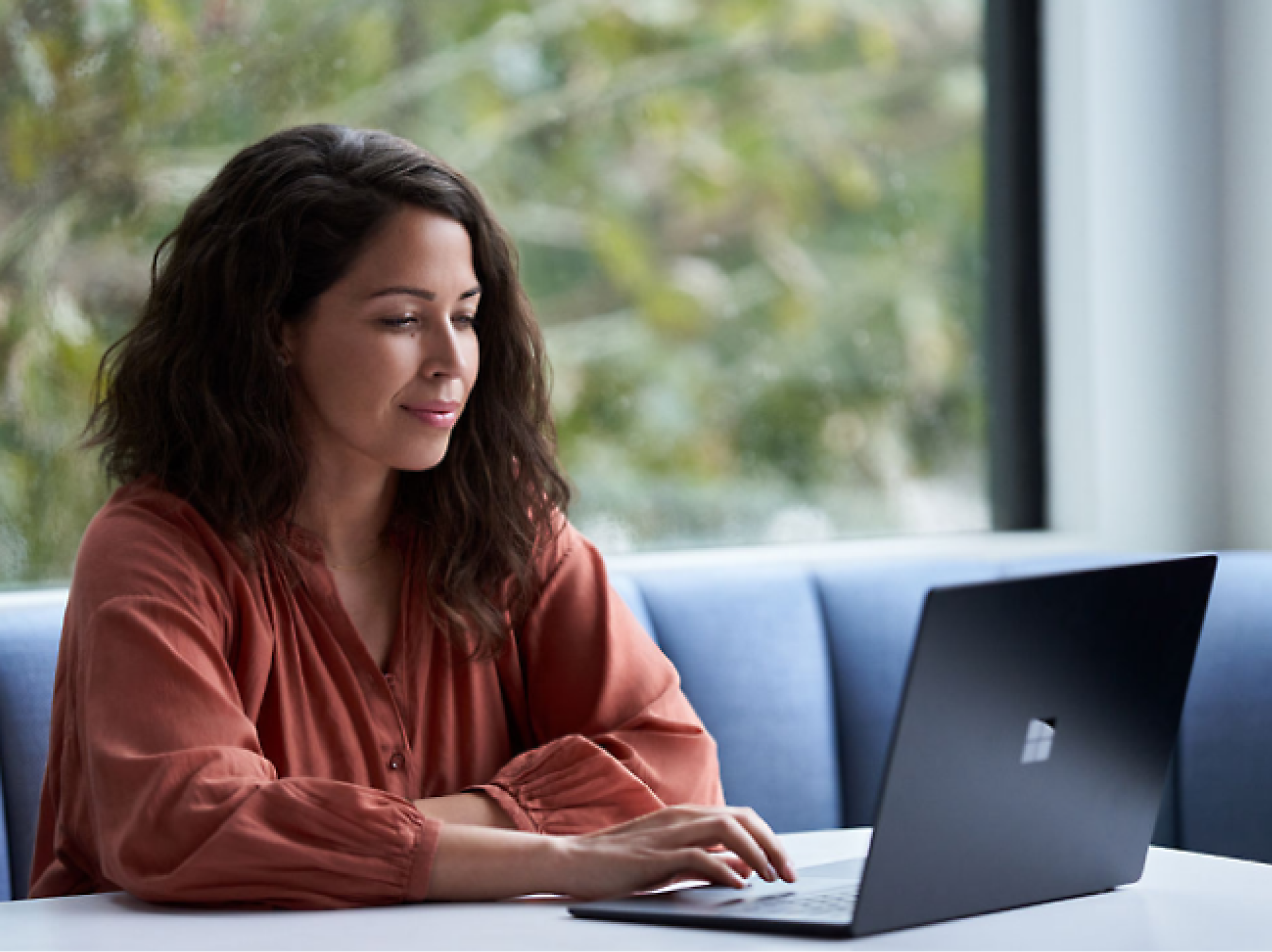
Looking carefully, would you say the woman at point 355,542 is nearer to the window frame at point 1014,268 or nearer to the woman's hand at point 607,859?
the woman's hand at point 607,859

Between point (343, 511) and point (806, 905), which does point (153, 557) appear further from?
point (806, 905)

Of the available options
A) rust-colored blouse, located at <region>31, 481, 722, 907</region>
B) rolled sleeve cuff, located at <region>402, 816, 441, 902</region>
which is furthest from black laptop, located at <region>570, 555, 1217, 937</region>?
rust-colored blouse, located at <region>31, 481, 722, 907</region>

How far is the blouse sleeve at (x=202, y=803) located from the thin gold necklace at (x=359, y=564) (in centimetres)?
26

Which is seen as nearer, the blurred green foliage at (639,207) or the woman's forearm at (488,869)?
the woman's forearm at (488,869)

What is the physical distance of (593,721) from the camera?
1.60m

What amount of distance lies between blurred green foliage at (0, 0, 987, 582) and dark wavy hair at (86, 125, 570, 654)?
587 millimetres

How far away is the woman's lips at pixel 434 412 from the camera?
161 cm

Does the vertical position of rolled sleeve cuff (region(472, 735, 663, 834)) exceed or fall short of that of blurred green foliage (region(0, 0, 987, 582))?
it falls short

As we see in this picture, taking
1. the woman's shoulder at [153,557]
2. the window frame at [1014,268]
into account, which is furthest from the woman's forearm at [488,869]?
the window frame at [1014,268]

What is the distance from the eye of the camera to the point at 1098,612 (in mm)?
1093

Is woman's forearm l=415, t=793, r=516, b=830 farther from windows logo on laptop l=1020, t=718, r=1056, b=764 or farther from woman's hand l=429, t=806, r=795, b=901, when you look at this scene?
windows logo on laptop l=1020, t=718, r=1056, b=764

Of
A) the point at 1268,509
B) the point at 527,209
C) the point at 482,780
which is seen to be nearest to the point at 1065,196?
the point at 1268,509

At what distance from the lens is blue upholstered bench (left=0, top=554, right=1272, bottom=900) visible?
2158 mm

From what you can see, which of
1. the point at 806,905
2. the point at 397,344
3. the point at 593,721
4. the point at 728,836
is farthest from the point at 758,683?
the point at 806,905
